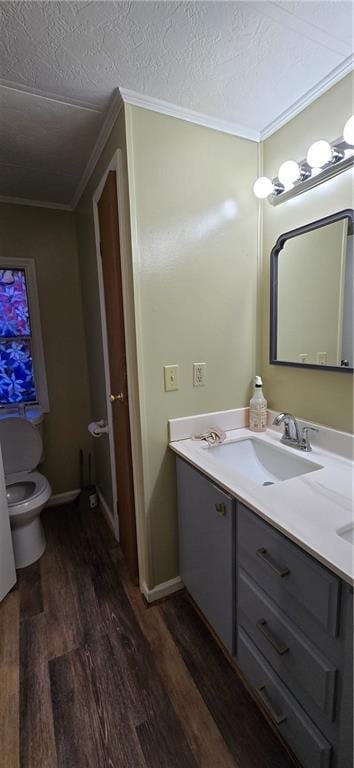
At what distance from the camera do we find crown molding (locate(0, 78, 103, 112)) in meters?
1.18

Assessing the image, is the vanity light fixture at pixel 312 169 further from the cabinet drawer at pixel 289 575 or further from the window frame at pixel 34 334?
the window frame at pixel 34 334

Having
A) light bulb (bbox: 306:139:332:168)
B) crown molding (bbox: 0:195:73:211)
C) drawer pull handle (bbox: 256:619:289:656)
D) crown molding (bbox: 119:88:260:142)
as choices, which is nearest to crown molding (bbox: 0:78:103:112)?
crown molding (bbox: 119:88:260:142)

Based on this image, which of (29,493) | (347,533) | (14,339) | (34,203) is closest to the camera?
(347,533)

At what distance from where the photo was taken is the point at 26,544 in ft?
6.27

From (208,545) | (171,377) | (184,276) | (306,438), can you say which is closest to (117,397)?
(171,377)

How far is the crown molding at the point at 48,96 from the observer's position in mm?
1181

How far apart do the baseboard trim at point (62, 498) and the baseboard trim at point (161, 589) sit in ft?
3.85

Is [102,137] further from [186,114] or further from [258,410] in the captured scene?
[258,410]

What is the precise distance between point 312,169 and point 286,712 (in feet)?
6.22

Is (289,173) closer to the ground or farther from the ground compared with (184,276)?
farther from the ground

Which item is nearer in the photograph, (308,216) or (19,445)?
(308,216)

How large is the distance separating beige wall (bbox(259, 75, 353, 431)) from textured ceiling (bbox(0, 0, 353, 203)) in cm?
10

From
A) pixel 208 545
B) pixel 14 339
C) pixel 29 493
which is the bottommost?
pixel 29 493

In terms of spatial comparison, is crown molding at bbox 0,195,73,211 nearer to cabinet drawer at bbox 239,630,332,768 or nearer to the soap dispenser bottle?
the soap dispenser bottle
